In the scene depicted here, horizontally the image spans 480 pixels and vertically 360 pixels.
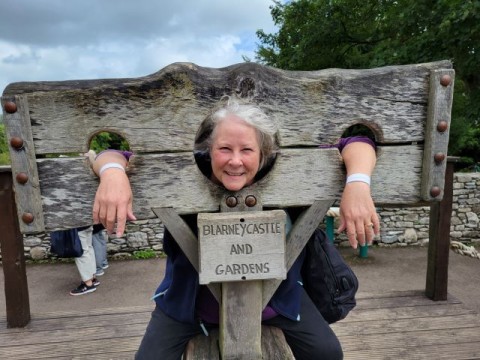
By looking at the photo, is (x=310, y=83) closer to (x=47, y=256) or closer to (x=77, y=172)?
(x=77, y=172)

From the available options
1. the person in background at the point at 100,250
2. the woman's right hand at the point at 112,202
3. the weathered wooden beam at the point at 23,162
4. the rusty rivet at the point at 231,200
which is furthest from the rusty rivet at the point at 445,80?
the person in background at the point at 100,250

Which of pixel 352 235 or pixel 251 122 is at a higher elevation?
pixel 251 122

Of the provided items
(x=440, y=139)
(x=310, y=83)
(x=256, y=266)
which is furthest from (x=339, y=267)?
(x=310, y=83)

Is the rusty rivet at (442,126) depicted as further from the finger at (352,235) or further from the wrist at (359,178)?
the finger at (352,235)

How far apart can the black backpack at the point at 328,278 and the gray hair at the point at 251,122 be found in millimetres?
619

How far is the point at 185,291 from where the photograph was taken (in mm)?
Result: 2045

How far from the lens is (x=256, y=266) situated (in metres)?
1.76

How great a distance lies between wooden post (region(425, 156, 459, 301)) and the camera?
3.63 metres

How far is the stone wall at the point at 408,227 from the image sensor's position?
23.3 feet

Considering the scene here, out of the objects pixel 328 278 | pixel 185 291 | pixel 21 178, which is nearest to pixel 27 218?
pixel 21 178

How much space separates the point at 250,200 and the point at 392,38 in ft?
36.5

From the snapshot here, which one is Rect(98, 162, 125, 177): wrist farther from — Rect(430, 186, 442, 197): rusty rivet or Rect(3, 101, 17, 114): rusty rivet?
Rect(430, 186, 442, 197): rusty rivet

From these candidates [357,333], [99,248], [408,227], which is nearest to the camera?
[357,333]

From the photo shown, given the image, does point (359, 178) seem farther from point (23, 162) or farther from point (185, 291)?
point (23, 162)
